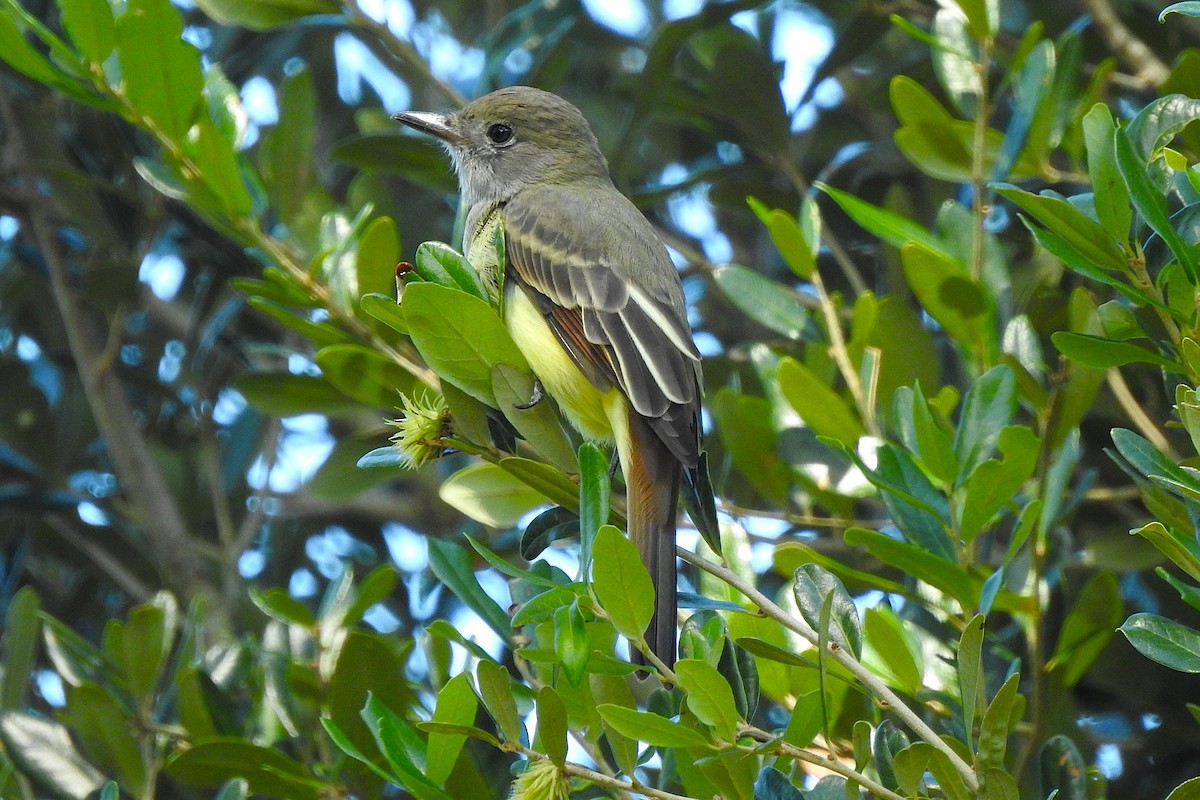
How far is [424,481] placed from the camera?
5.09 meters

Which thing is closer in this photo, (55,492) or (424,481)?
(55,492)

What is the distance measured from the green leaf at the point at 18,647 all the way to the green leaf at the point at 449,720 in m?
1.55

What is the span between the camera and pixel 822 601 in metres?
2.26

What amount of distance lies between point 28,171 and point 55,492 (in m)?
1.07

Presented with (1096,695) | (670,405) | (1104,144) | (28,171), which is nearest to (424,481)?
(28,171)

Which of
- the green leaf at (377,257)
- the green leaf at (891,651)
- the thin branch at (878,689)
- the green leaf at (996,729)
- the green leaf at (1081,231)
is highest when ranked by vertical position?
the green leaf at (1081,231)

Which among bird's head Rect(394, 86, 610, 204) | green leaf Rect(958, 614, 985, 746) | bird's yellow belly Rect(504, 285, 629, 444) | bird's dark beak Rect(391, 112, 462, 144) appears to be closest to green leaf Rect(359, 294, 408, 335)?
bird's yellow belly Rect(504, 285, 629, 444)

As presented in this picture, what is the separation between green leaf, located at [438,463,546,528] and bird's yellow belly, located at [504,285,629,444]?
0.38 meters

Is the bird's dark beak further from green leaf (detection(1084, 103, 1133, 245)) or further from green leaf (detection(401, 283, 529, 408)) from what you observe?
green leaf (detection(1084, 103, 1133, 245))

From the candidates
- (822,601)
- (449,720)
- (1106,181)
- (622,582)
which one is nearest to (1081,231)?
(1106,181)

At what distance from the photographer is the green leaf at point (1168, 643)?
207cm

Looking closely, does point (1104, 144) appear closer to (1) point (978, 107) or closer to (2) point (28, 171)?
(1) point (978, 107)

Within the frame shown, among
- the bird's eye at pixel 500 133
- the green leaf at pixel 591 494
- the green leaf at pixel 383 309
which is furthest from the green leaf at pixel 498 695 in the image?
the bird's eye at pixel 500 133

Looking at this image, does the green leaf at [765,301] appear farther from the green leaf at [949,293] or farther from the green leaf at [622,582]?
the green leaf at [622,582]
